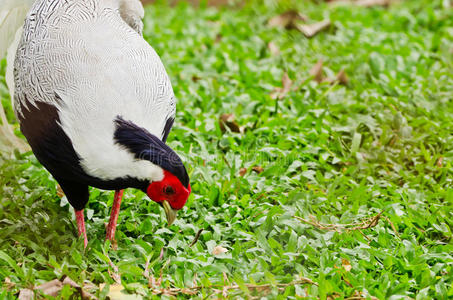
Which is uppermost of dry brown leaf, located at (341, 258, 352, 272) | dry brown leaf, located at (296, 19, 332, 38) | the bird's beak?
dry brown leaf, located at (296, 19, 332, 38)

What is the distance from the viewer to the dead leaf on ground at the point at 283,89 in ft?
16.7

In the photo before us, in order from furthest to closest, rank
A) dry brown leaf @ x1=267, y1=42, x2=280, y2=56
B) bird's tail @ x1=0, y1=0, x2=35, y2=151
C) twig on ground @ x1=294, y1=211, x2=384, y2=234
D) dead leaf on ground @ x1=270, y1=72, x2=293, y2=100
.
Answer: dry brown leaf @ x1=267, y1=42, x2=280, y2=56 < dead leaf on ground @ x1=270, y1=72, x2=293, y2=100 < bird's tail @ x1=0, y1=0, x2=35, y2=151 < twig on ground @ x1=294, y1=211, x2=384, y2=234

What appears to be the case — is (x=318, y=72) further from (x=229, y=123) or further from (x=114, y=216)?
(x=114, y=216)

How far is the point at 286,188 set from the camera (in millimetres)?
3877

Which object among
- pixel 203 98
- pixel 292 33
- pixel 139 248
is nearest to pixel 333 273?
pixel 139 248

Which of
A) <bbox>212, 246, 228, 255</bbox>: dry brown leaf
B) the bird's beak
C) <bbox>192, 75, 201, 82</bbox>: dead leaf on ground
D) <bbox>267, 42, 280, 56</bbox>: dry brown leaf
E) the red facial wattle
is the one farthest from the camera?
<bbox>267, 42, 280, 56</bbox>: dry brown leaf

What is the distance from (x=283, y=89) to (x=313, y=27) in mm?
1515

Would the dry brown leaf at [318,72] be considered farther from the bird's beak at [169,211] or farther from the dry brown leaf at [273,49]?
the bird's beak at [169,211]

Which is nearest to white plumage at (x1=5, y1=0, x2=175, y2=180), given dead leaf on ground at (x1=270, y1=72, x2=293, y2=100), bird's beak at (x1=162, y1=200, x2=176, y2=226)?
bird's beak at (x1=162, y1=200, x2=176, y2=226)

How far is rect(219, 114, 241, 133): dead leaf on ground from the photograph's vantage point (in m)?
4.56

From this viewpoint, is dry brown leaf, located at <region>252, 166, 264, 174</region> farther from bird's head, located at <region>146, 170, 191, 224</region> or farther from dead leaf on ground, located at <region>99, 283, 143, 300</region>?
dead leaf on ground, located at <region>99, 283, 143, 300</region>

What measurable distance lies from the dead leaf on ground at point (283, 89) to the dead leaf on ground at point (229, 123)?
1.82 feet

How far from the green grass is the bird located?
328 mm

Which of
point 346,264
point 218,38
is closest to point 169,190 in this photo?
point 346,264
